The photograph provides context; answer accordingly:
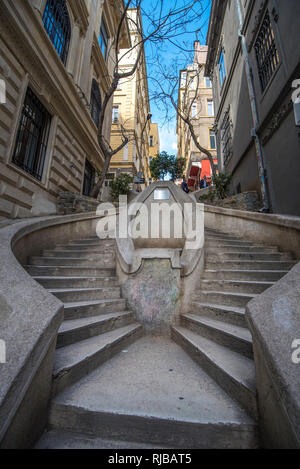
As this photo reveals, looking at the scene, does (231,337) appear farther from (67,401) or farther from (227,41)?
(227,41)

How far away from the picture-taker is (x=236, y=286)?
10.7 feet

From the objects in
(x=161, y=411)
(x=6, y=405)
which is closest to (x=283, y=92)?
(x=161, y=411)

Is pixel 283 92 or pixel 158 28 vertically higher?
pixel 158 28

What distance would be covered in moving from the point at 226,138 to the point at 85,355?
1385cm

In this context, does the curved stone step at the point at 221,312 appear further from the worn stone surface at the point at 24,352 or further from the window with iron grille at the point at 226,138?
the window with iron grille at the point at 226,138

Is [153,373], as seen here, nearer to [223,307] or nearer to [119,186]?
[223,307]

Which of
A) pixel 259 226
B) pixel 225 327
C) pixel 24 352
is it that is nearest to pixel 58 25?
pixel 259 226

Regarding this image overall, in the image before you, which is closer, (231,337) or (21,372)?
(21,372)

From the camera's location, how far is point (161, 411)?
1540 millimetres

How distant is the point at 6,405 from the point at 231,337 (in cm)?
201

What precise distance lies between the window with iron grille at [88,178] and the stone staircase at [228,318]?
933 cm

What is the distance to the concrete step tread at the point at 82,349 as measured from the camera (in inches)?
71.6

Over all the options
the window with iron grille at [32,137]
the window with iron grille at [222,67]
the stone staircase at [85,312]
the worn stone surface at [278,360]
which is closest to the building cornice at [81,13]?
the window with iron grille at [32,137]

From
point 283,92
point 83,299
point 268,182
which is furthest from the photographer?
point 268,182
